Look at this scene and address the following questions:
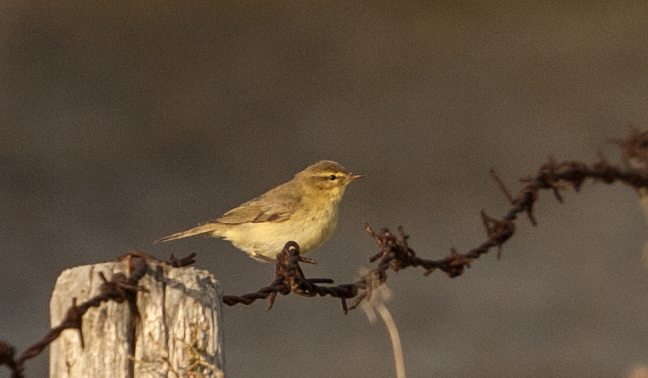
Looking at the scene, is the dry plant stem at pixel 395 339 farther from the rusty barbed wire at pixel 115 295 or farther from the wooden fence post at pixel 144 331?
the rusty barbed wire at pixel 115 295

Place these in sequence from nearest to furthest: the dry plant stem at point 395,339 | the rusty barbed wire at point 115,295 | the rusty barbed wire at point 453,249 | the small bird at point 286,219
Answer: the rusty barbed wire at point 115,295, the dry plant stem at point 395,339, the rusty barbed wire at point 453,249, the small bird at point 286,219

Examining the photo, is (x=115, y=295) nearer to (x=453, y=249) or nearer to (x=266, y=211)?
(x=453, y=249)

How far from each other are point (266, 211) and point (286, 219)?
4.8 inches

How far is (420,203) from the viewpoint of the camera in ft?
23.7

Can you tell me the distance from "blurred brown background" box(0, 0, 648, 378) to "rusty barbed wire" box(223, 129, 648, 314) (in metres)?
3.58

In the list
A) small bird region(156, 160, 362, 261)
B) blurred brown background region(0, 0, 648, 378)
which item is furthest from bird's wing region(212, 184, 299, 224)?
blurred brown background region(0, 0, 648, 378)

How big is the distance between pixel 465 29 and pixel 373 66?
2.16 ft

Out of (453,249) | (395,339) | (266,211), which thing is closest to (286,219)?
(266,211)

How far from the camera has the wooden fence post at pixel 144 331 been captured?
200cm

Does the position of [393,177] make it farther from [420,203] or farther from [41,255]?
[41,255]

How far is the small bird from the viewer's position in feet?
16.4

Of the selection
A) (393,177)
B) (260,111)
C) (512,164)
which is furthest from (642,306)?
(260,111)

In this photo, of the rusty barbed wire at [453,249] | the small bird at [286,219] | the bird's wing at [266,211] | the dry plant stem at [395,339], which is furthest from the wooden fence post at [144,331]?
the bird's wing at [266,211]

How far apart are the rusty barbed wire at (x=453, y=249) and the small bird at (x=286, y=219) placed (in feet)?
6.12
